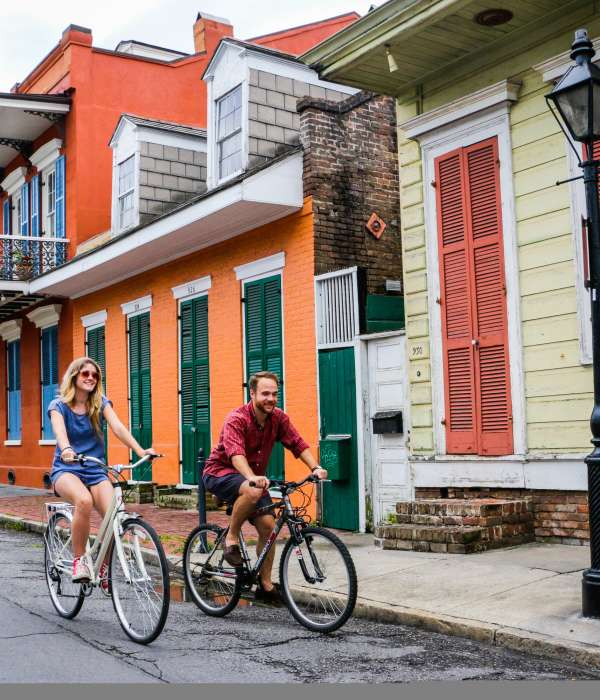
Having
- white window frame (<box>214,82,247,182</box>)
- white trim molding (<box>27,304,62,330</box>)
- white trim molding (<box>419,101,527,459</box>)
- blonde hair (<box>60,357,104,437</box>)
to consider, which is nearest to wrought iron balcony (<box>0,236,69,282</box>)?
white trim molding (<box>27,304,62,330</box>)

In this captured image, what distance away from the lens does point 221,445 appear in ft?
21.4

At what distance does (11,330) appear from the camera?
70.9ft

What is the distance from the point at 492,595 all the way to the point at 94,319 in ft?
41.7

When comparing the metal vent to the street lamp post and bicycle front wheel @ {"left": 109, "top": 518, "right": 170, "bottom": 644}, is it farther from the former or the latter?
bicycle front wheel @ {"left": 109, "top": 518, "right": 170, "bottom": 644}

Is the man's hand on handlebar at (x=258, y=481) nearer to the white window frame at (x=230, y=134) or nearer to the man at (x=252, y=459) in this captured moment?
the man at (x=252, y=459)

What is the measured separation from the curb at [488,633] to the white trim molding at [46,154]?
14531 mm

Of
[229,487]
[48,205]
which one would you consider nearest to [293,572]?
[229,487]

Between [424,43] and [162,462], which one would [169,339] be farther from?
[424,43]

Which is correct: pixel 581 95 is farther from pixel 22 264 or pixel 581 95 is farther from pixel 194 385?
pixel 22 264

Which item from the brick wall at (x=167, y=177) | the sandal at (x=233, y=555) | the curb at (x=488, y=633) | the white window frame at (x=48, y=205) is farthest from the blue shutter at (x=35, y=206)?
the curb at (x=488, y=633)

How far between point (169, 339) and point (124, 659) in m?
10.1

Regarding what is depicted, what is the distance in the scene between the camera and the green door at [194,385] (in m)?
14.0

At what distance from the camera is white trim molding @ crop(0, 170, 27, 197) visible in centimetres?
2084

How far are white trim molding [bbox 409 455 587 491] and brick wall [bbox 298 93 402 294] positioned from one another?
314 cm
